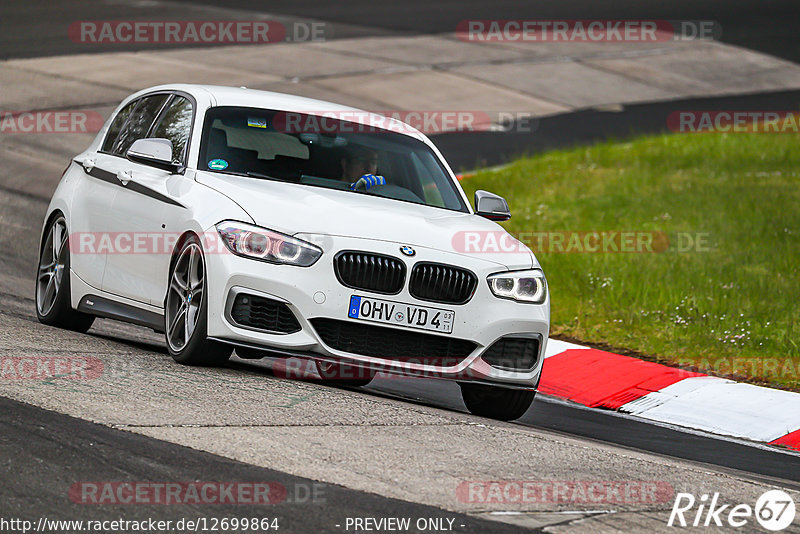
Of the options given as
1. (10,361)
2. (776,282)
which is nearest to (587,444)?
(10,361)

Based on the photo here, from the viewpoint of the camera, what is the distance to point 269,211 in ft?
A: 24.7

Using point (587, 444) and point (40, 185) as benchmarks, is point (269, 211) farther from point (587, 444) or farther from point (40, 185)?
point (40, 185)

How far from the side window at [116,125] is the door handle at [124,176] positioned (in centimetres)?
76

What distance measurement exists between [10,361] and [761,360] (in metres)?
5.90

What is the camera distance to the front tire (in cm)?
749

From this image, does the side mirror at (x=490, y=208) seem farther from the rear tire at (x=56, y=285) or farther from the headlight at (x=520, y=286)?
the rear tire at (x=56, y=285)

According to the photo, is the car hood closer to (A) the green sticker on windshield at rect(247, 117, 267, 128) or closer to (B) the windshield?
(B) the windshield

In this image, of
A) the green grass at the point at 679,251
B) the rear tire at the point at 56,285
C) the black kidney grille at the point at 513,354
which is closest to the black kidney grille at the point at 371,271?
the black kidney grille at the point at 513,354

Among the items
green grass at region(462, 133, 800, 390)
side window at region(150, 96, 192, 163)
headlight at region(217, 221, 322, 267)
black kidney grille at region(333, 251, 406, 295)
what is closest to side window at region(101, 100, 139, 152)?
side window at region(150, 96, 192, 163)

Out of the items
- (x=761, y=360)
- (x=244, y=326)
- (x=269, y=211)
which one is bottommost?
(x=761, y=360)

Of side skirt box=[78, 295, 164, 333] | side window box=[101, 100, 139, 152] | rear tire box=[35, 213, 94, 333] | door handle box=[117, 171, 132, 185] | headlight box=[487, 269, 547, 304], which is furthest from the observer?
side window box=[101, 100, 139, 152]

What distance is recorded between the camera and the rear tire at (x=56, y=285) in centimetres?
921

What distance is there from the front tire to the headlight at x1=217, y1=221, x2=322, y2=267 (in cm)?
25

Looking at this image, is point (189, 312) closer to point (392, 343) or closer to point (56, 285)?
point (392, 343)
